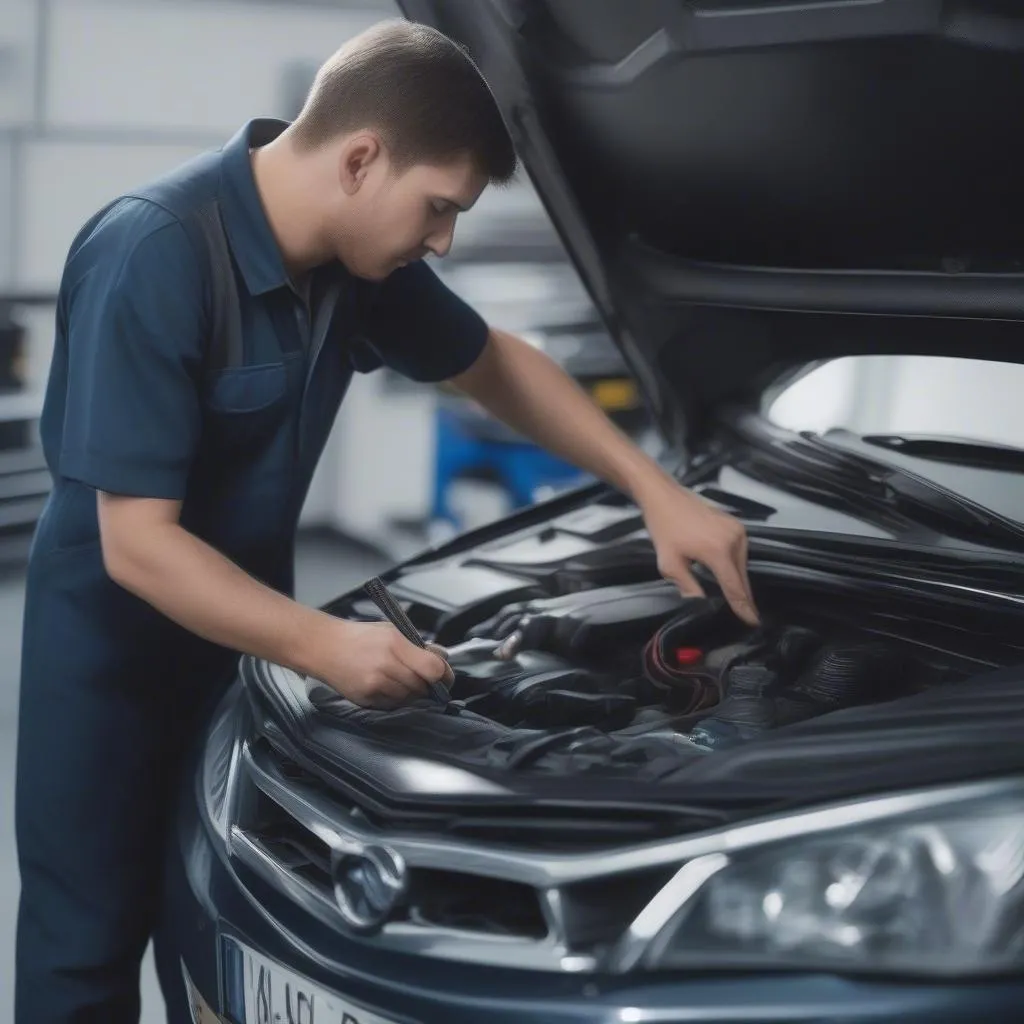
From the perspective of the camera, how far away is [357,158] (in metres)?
1.39

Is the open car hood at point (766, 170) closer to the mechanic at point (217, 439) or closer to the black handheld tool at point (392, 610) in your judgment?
the mechanic at point (217, 439)

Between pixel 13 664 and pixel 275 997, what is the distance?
2517 millimetres

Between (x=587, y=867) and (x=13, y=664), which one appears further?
(x=13, y=664)

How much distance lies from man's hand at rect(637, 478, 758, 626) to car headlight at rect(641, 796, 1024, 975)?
588 mm

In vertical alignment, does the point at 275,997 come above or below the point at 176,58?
below

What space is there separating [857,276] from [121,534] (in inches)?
34.9

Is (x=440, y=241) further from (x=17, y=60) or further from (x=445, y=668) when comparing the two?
(x=17, y=60)

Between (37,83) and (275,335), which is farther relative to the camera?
(37,83)

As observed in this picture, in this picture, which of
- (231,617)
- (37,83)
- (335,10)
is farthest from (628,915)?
(335,10)

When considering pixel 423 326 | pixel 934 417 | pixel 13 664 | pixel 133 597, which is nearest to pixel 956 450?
pixel 934 417

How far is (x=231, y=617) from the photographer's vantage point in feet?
4.34

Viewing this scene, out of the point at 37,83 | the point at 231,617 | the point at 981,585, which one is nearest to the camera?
the point at 231,617

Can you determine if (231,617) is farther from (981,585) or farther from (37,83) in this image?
(37,83)

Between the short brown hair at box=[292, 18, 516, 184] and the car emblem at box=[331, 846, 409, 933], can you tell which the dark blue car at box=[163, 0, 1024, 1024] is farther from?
the short brown hair at box=[292, 18, 516, 184]
